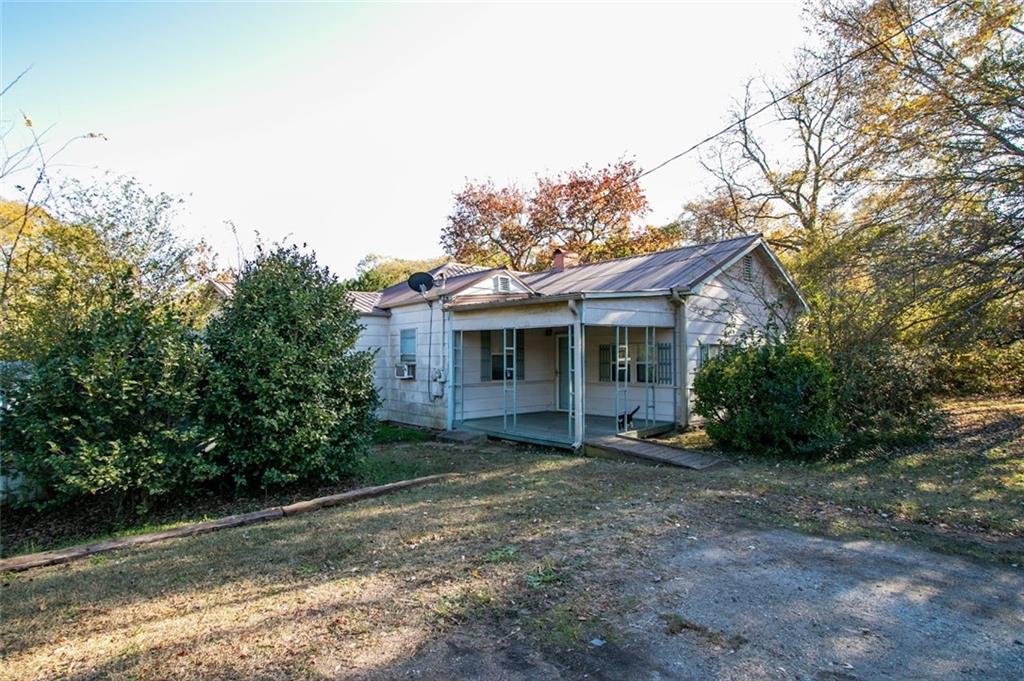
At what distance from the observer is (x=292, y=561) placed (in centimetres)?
454

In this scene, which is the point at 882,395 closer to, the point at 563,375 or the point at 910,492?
the point at 910,492

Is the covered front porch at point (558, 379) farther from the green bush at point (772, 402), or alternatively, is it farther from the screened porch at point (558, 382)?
the green bush at point (772, 402)

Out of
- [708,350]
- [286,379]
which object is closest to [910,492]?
[708,350]

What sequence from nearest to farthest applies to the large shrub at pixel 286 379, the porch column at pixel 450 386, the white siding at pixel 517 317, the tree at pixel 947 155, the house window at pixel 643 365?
1. the large shrub at pixel 286 379
2. the tree at pixel 947 155
3. the white siding at pixel 517 317
4. the house window at pixel 643 365
5. the porch column at pixel 450 386

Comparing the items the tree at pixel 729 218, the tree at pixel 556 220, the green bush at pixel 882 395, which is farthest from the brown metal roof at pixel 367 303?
the tree at pixel 729 218

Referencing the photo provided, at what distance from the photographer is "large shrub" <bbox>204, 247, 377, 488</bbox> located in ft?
22.4

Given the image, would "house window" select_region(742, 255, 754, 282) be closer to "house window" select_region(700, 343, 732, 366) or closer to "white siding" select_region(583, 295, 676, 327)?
"house window" select_region(700, 343, 732, 366)

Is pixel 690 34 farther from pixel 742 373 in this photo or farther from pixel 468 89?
pixel 742 373

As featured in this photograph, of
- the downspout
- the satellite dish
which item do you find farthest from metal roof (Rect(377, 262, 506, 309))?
the downspout

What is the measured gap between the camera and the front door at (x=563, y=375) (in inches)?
578

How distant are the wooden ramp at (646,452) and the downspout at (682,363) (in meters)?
1.88

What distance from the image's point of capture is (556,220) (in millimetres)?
28906

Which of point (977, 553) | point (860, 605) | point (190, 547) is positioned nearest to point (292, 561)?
point (190, 547)

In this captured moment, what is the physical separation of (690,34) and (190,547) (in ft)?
33.9
